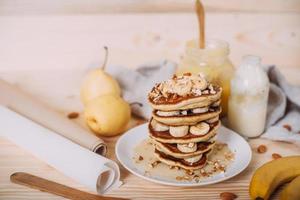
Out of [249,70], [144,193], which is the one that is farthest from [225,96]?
[144,193]

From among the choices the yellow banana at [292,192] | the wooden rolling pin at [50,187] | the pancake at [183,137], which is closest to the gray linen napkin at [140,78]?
the pancake at [183,137]

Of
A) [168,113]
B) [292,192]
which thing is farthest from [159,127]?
[292,192]

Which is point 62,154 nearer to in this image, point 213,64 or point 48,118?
point 48,118

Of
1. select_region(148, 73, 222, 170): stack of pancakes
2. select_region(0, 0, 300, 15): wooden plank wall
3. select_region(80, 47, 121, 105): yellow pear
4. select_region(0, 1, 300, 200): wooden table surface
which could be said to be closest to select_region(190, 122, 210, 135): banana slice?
select_region(148, 73, 222, 170): stack of pancakes

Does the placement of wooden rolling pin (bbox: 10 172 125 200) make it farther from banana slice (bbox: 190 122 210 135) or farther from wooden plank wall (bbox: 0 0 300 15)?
wooden plank wall (bbox: 0 0 300 15)

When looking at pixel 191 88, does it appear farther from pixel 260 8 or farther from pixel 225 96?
pixel 260 8

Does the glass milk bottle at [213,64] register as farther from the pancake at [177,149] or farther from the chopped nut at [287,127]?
the pancake at [177,149]
